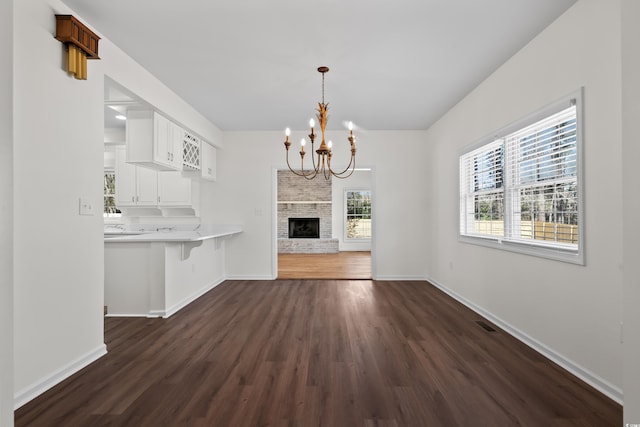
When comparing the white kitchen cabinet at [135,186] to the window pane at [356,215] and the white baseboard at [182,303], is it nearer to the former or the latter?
A: the white baseboard at [182,303]

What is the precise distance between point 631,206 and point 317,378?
6.23 feet

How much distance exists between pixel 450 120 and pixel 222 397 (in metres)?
4.23

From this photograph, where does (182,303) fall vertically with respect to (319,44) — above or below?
below

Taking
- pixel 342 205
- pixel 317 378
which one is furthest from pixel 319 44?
pixel 342 205

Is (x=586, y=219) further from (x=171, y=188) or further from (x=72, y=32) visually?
(x=171, y=188)

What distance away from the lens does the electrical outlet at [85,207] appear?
2314 millimetres

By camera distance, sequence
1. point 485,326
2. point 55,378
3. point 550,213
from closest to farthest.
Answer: point 55,378
point 550,213
point 485,326

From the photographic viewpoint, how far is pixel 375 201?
17.5ft

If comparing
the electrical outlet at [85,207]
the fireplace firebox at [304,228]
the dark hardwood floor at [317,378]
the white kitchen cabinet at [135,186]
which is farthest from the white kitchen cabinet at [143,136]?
the fireplace firebox at [304,228]

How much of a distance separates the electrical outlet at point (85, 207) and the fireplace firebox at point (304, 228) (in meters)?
7.34

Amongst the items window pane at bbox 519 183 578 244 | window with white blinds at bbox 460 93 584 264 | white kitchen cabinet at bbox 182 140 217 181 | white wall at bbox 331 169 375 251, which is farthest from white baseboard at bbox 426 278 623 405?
white wall at bbox 331 169 375 251

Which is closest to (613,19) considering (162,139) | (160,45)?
(160,45)

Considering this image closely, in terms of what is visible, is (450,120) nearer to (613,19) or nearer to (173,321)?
(613,19)

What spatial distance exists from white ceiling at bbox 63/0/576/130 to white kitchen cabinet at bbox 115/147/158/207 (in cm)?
172
